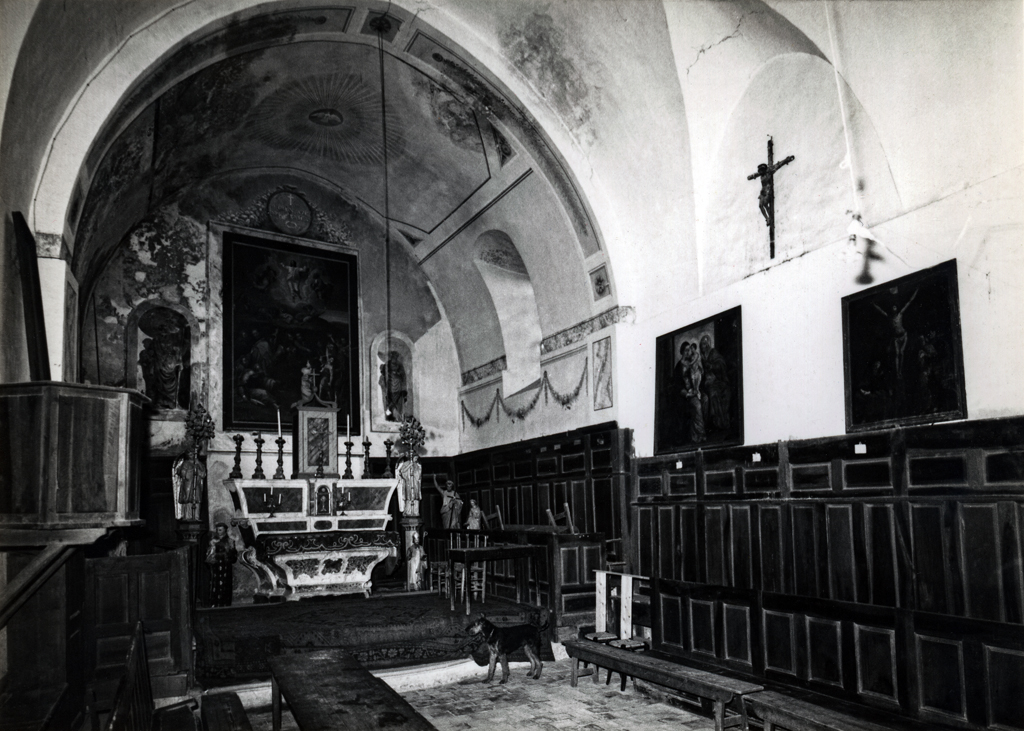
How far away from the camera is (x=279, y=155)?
1378cm

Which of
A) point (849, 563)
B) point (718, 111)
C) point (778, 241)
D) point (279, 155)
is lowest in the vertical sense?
point (849, 563)

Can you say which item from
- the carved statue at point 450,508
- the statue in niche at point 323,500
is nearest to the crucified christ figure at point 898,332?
the statue in niche at point 323,500

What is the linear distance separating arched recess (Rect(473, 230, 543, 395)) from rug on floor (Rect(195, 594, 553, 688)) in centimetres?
475

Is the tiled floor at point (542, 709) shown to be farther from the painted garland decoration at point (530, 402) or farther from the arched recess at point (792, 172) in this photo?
the arched recess at point (792, 172)

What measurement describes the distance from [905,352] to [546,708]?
4.52 m

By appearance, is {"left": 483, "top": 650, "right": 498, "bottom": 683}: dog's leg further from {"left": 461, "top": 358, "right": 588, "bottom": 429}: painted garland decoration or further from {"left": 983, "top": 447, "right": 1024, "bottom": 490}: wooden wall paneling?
{"left": 983, "top": 447, "right": 1024, "bottom": 490}: wooden wall paneling

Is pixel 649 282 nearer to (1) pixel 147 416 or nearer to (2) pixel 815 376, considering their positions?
(2) pixel 815 376

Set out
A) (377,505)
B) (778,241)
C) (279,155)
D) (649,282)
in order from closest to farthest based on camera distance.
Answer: (778,241) < (649,282) < (377,505) < (279,155)

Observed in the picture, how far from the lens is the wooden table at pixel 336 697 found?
14.2 feet

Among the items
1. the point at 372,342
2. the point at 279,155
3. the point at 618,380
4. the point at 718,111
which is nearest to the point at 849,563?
the point at 618,380

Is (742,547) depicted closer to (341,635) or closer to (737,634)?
(737,634)

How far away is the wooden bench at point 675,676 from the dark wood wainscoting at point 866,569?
37.1 inches

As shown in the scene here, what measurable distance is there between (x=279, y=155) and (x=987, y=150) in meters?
11.0

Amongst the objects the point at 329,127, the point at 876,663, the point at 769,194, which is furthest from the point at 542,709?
the point at 329,127
